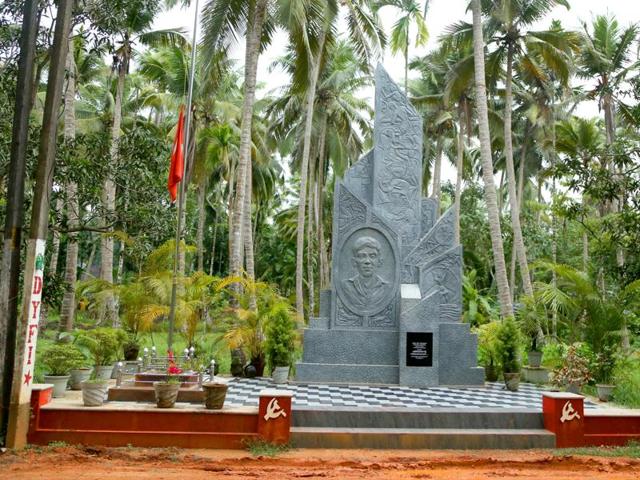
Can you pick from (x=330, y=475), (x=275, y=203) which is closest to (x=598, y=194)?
(x=330, y=475)

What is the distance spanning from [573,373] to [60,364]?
26.4ft

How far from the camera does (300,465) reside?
20.5 feet

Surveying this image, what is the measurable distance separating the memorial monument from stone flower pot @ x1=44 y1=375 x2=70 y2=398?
4.01m

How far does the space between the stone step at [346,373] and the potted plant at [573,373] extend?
2.79 m

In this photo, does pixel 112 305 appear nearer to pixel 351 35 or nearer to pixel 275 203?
pixel 351 35

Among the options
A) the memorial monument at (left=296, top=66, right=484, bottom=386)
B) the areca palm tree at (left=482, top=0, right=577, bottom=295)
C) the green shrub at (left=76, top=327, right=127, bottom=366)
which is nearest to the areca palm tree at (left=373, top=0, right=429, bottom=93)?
the areca palm tree at (left=482, top=0, right=577, bottom=295)

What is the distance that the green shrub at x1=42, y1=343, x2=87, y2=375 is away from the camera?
8383mm

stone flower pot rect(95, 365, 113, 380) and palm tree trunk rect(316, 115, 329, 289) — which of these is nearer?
stone flower pot rect(95, 365, 113, 380)

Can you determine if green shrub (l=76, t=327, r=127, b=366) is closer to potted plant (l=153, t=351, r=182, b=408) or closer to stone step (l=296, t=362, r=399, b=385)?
potted plant (l=153, t=351, r=182, b=408)

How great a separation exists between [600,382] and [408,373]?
126 inches

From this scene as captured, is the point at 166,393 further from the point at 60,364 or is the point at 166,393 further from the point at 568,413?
the point at 568,413

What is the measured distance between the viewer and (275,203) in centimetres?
3844

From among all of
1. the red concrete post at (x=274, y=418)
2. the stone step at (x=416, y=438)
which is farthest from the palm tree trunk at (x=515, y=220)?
the red concrete post at (x=274, y=418)

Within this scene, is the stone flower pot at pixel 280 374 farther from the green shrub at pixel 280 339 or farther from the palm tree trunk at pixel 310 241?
the palm tree trunk at pixel 310 241
